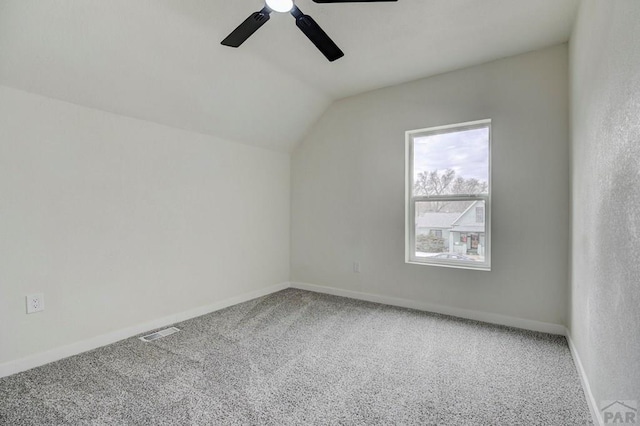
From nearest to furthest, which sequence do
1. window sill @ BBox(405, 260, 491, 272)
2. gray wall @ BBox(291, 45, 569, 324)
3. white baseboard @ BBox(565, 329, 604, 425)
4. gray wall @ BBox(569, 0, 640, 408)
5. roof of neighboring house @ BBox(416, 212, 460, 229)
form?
gray wall @ BBox(569, 0, 640, 408), white baseboard @ BBox(565, 329, 604, 425), gray wall @ BBox(291, 45, 569, 324), window sill @ BBox(405, 260, 491, 272), roof of neighboring house @ BBox(416, 212, 460, 229)

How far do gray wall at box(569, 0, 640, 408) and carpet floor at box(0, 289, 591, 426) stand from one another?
407mm

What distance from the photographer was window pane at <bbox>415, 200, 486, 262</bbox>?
319 cm

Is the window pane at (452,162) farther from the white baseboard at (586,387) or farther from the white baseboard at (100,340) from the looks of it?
the white baseboard at (100,340)

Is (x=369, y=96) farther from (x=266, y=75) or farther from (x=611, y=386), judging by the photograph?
(x=611, y=386)

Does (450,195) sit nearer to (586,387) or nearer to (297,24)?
(586,387)

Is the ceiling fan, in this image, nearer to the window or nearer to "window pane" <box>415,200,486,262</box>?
the window

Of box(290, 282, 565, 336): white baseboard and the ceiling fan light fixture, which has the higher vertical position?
the ceiling fan light fixture

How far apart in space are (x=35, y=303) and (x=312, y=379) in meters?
2.02

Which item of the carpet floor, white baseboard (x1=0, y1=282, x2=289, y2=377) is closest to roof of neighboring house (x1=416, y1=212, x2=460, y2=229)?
the carpet floor

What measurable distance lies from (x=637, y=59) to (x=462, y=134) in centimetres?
230

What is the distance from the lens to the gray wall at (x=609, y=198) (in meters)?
1.10

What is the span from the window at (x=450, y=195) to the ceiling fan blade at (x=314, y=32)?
176 centimetres

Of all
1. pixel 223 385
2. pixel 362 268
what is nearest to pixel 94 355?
pixel 223 385

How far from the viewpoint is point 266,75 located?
3131 mm
